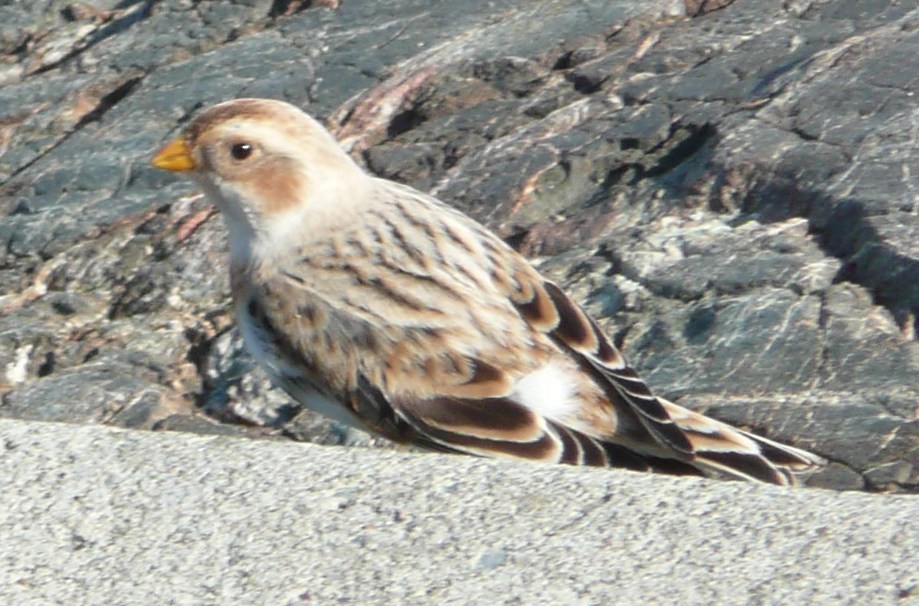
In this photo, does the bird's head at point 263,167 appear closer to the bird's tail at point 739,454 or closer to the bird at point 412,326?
the bird at point 412,326

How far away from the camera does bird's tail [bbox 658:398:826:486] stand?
4465 mm

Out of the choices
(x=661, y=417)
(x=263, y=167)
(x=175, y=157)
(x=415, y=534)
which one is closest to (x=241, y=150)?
(x=263, y=167)

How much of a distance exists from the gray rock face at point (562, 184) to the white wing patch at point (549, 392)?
38cm

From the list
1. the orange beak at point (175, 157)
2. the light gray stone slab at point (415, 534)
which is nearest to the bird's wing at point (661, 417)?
the light gray stone slab at point (415, 534)

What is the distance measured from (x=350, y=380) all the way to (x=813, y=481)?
1316 millimetres

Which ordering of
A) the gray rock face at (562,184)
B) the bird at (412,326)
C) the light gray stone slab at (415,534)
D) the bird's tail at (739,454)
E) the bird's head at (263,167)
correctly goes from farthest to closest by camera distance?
the bird's head at (263,167), the gray rock face at (562,184), the bird at (412,326), the bird's tail at (739,454), the light gray stone slab at (415,534)

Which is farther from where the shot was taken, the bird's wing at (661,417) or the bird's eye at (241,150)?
the bird's eye at (241,150)

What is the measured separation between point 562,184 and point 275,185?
1088mm

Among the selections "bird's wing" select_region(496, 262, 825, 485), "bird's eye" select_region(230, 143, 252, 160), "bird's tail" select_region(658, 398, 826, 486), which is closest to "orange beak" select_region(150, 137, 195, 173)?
"bird's eye" select_region(230, 143, 252, 160)

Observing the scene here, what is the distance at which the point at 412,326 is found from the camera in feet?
15.9

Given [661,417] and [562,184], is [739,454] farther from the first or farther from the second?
[562,184]

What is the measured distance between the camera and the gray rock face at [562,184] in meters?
4.98

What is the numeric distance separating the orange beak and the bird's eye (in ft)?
0.45

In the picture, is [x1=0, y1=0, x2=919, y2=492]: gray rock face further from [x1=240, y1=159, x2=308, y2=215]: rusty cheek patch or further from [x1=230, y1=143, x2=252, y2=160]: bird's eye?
[x1=230, y1=143, x2=252, y2=160]: bird's eye
